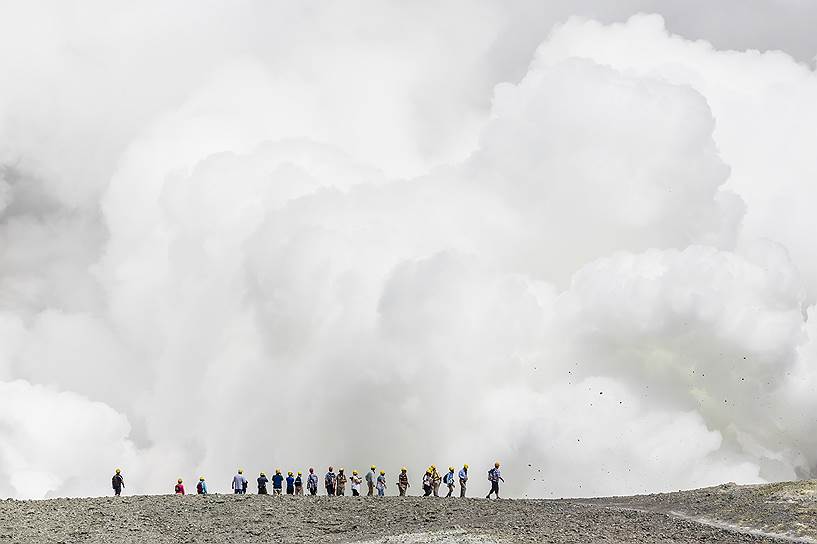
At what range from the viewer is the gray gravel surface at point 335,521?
2509 inches

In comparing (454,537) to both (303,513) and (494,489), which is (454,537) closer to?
(303,513)

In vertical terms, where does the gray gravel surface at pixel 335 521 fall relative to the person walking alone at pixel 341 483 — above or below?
below

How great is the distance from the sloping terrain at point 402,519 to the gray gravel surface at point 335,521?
7cm

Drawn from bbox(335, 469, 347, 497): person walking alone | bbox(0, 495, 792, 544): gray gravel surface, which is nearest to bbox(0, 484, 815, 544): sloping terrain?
bbox(0, 495, 792, 544): gray gravel surface

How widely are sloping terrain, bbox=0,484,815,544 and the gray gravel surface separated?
0.22ft

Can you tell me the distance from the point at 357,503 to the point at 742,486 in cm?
2892

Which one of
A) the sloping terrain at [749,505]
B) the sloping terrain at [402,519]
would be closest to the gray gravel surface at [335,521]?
the sloping terrain at [402,519]

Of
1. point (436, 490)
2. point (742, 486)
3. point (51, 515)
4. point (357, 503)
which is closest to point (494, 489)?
point (436, 490)

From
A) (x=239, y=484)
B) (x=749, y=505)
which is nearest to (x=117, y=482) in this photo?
(x=239, y=484)

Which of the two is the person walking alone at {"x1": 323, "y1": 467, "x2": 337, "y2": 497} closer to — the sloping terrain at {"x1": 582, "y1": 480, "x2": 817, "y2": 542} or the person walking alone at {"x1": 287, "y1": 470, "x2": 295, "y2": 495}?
the person walking alone at {"x1": 287, "y1": 470, "x2": 295, "y2": 495}

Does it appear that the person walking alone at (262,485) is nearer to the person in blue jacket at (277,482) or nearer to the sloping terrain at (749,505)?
the person in blue jacket at (277,482)

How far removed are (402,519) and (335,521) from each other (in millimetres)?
4507

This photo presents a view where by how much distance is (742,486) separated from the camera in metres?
81.5

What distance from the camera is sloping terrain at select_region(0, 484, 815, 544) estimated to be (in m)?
64.0
